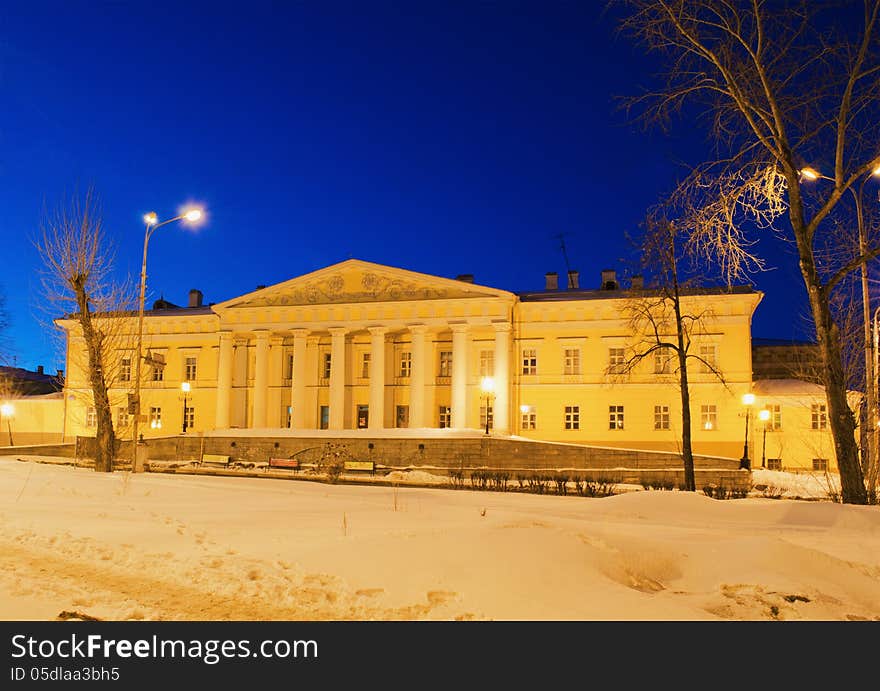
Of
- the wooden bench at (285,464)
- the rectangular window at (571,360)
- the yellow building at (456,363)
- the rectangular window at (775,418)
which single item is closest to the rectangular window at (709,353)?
the yellow building at (456,363)

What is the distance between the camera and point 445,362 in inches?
1905

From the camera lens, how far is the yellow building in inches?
1710

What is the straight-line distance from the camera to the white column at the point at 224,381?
4803cm

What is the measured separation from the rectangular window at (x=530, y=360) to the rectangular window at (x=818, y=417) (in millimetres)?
16472

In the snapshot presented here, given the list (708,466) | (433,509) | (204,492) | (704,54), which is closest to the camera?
(433,509)

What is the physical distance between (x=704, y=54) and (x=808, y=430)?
105 ft

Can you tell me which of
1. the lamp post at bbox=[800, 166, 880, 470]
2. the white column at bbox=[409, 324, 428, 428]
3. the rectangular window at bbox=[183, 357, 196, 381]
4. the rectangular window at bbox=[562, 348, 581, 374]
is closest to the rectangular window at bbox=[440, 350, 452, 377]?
the white column at bbox=[409, 324, 428, 428]

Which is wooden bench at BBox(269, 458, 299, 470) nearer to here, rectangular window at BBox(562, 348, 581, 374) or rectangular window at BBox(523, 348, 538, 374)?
rectangular window at BBox(523, 348, 538, 374)

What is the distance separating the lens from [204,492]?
14.2 metres

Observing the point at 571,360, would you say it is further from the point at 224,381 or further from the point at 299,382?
the point at 224,381

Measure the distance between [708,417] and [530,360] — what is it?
11.6m

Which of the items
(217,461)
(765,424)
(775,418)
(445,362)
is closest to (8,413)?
(217,461)
